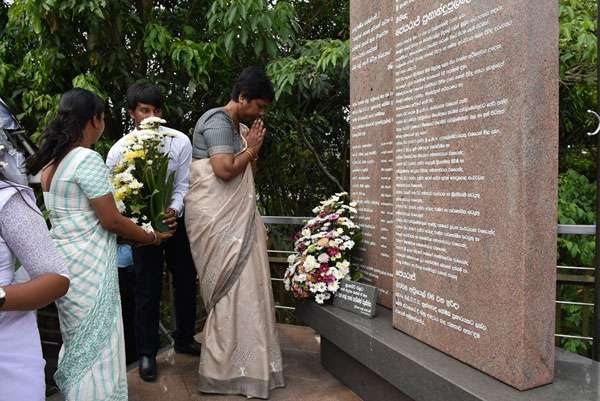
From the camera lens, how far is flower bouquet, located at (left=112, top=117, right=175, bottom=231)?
8.89 ft

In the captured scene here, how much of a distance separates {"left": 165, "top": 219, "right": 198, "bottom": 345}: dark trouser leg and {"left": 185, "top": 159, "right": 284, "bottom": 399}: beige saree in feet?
1.22

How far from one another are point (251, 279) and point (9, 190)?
1825 millimetres

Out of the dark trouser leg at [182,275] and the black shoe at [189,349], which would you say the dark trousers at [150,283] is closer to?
the dark trouser leg at [182,275]

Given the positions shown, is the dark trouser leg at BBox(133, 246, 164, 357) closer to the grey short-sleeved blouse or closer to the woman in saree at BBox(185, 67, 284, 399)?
the woman in saree at BBox(185, 67, 284, 399)

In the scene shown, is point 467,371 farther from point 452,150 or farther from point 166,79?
point 166,79

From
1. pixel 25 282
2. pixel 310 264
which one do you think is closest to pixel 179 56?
pixel 310 264

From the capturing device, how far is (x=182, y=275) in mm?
3541

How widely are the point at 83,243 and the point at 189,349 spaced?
1.69 m

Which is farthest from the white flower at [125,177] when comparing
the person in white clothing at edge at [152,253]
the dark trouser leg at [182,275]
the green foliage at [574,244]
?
the green foliage at [574,244]

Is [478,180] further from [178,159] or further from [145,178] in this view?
[178,159]

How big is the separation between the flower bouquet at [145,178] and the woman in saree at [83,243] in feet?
1.16

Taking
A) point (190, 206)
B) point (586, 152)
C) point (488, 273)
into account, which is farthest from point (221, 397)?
point (586, 152)

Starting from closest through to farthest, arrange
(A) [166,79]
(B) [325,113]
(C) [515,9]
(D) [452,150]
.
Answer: (C) [515,9]
(D) [452,150]
(A) [166,79]
(B) [325,113]

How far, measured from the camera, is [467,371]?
7.02 feet
